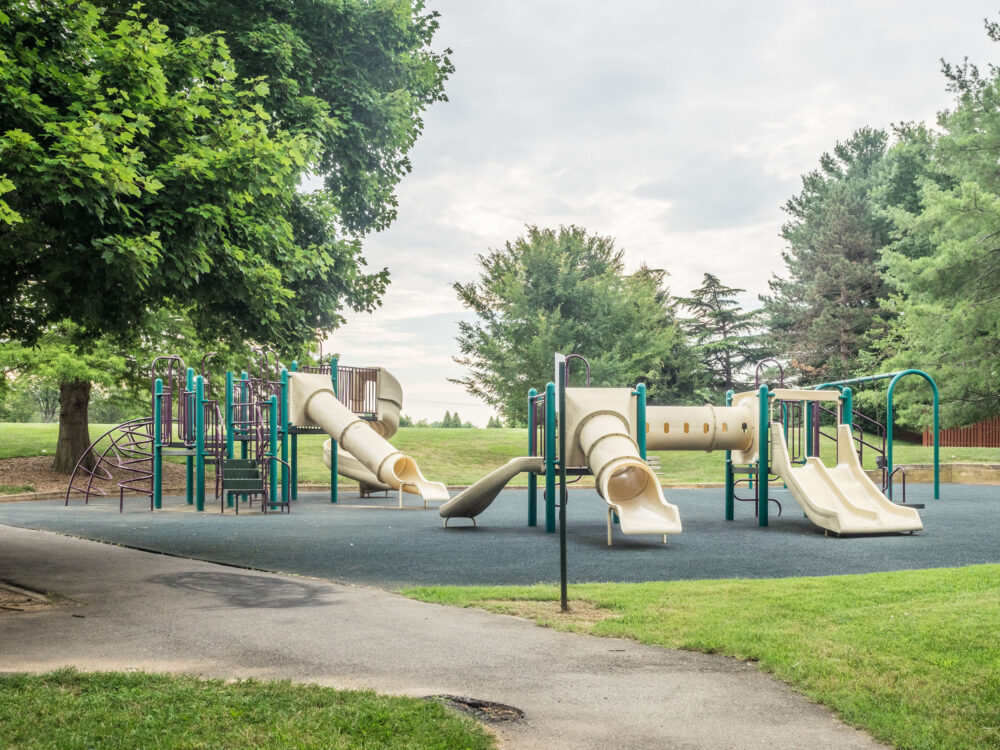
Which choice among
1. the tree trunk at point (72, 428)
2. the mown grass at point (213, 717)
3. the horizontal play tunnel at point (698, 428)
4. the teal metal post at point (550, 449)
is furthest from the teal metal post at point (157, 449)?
the mown grass at point (213, 717)

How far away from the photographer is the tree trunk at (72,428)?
24.6 meters

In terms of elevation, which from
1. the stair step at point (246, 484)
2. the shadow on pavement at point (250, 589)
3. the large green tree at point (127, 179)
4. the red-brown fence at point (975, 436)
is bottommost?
the shadow on pavement at point (250, 589)

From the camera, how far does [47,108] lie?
308 inches

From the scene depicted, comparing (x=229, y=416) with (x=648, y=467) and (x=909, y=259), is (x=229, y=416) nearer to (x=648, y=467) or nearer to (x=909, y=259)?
(x=648, y=467)

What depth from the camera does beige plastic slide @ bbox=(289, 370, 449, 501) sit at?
63.2ft

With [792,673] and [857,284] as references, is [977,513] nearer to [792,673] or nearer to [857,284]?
[792,673]

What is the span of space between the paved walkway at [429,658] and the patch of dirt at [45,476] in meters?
15.8

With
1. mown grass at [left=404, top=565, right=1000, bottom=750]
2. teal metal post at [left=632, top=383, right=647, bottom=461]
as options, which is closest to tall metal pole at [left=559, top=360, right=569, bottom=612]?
mown grass at [left=404, top=565, right=1000, bottom=750]

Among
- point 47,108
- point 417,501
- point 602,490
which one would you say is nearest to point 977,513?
point 602,490

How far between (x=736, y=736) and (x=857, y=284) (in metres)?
48.6

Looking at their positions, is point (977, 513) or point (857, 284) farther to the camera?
point (857, 284)

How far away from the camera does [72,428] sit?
24.6 metres

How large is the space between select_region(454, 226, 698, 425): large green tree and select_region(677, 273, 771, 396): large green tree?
54.8ft

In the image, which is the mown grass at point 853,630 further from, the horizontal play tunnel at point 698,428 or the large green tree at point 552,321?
the large green tree at point 552,321
